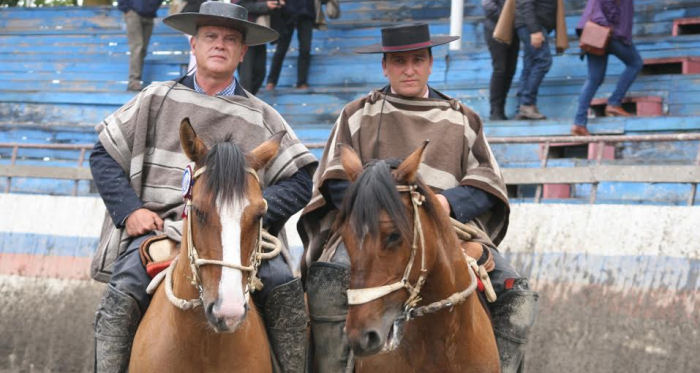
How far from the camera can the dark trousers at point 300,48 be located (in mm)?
14023

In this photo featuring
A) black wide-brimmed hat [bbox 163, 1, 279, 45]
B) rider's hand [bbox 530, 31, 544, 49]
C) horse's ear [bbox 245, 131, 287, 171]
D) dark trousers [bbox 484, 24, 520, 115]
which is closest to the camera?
horse's ear [bbox 245, 131, 287, 171]

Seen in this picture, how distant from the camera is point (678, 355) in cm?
803

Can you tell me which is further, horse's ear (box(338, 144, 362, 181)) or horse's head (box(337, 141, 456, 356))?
horse's ear (box(338, 144, 362, 181))

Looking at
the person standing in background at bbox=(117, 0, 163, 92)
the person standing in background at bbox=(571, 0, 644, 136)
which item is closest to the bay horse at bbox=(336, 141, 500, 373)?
the person standing in background at bbox=(571, 0, 644, 136)

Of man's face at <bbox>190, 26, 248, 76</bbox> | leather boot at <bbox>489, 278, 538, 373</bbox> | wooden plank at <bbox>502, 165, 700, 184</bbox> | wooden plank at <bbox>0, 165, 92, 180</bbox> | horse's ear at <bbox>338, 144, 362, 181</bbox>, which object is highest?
man's face at <bbox>190, 26, 248, 76</bbox>

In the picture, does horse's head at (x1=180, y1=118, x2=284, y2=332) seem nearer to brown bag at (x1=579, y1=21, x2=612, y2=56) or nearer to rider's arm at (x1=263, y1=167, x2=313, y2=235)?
rider's arm at (x1=263, y1=167, x2=313, y2=235)

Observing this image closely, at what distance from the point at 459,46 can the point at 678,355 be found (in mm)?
6601

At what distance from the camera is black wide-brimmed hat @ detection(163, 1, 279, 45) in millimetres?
6164

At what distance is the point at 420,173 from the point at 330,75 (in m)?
8.45

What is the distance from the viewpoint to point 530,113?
11688mm

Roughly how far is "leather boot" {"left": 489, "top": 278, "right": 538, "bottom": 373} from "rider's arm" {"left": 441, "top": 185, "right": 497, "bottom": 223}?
0.43 metres

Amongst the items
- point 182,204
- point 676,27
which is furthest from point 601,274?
point 676,27

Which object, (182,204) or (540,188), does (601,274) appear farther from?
(182,204)

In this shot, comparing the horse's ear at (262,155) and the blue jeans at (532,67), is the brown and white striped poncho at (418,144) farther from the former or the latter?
the blue jeans at (532,67)
